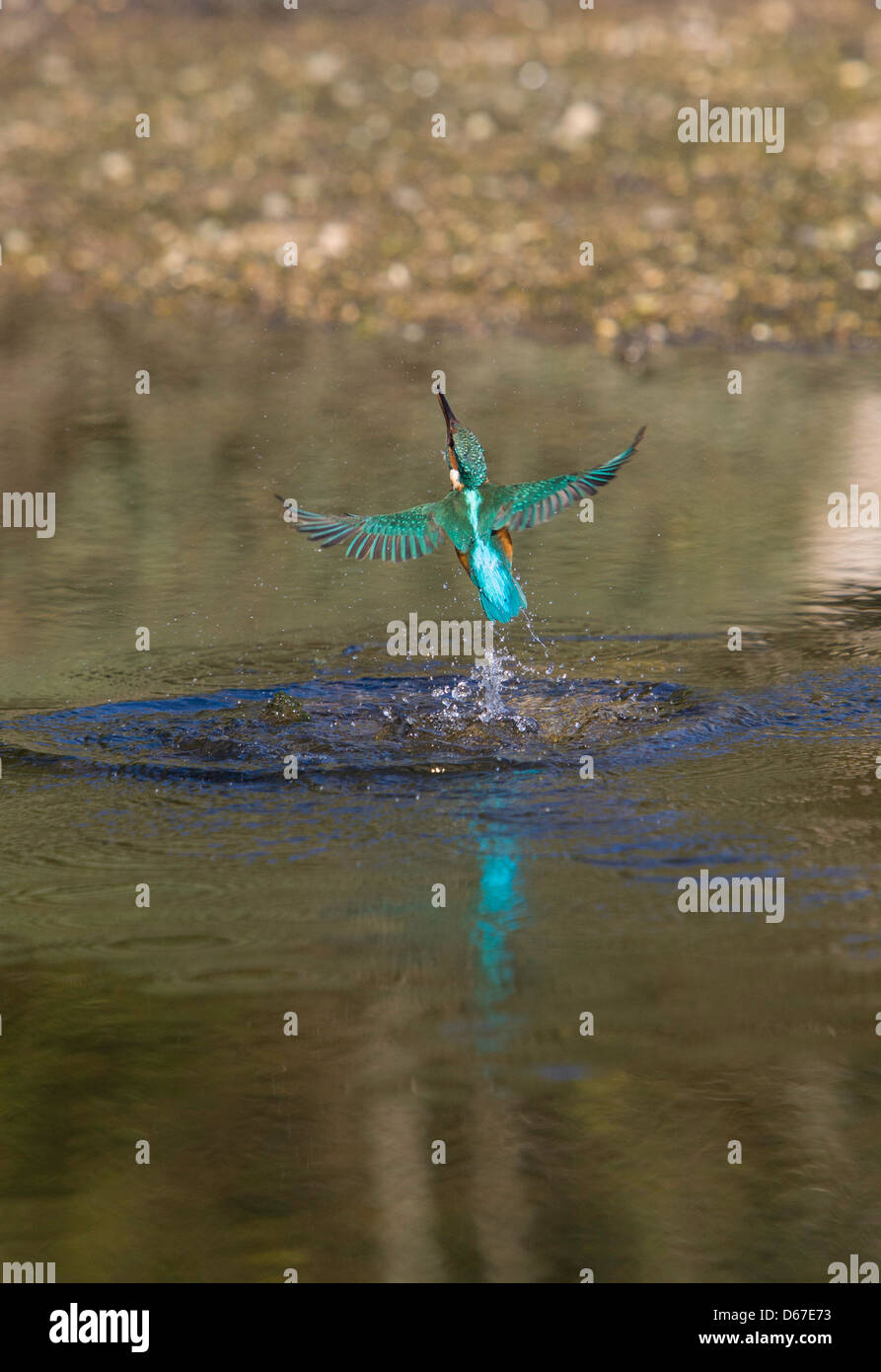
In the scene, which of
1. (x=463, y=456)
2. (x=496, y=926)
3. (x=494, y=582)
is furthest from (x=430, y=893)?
(x=463, y=456)

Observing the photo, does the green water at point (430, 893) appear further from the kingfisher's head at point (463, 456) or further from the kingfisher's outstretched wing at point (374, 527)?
the kingfisher's head at point (463, 456)

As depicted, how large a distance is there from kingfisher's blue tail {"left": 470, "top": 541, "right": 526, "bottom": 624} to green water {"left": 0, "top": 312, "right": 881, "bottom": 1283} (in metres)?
0.56

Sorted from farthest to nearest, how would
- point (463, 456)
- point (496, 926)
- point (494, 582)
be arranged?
point (494, 582) < point (463, 456) < point (496, 926)

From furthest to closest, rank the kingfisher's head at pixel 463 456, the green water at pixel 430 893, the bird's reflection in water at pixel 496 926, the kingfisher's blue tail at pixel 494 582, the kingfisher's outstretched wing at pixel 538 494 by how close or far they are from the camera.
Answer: the kingfisher's blue tail at pixel 494 582
the kingfisher's outstretched wing at pixel 538 494
the kingfisher's head at pixel 463 456
the bird's reflection in water at pixel 496 926
the green water at pixel 430 893

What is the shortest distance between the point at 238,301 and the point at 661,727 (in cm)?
1197

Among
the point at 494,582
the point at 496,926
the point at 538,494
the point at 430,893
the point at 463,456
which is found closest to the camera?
the point at 496,926

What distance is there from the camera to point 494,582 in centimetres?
755

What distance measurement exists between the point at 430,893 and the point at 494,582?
60.6 inches

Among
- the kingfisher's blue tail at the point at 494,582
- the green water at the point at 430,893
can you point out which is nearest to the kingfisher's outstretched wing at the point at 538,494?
the kingfisher's blue tail at the point at 494,582

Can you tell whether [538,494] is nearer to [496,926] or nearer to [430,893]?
[430,893]

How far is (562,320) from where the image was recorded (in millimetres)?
17688

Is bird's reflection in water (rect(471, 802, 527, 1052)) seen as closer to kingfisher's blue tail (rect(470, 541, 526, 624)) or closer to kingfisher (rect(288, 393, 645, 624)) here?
kingfisher's blue tail (rect(470, 541, 526, 624))

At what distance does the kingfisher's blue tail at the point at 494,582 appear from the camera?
7480 millimetres

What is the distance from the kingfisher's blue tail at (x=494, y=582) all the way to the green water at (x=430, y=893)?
1.83ft
